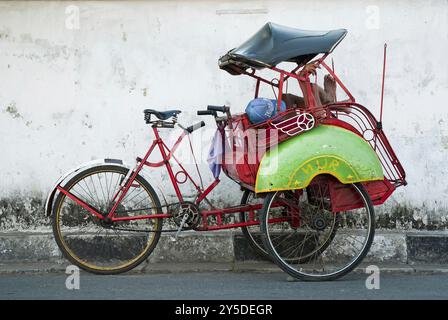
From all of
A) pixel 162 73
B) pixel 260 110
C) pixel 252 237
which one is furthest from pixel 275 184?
pixel 162 73

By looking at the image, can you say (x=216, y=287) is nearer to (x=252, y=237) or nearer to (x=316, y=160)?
(x=252, y=237)

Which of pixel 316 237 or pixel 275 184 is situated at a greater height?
pixel 275 184

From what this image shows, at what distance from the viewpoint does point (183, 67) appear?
27.1 feet

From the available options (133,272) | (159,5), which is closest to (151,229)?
(133,272)

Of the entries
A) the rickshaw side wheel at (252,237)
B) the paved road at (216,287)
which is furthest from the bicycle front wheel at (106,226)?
the rickshaw side wheel at (252,237)

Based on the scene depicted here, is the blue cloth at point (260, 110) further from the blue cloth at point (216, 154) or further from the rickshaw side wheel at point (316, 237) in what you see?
the rickshaw side wheel at point (316, 237)

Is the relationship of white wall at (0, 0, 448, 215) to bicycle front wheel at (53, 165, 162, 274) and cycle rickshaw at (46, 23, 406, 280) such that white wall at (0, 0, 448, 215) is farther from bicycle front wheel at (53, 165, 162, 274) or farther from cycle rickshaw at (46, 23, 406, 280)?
cycle rickshaw at (46, 23, 406, 280)

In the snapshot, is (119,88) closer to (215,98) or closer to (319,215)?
(215,98)

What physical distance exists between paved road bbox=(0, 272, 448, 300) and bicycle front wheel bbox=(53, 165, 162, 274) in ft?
1.01

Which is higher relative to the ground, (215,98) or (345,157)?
(215,98)

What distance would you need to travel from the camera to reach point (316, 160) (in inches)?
265

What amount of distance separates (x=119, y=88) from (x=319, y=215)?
2.55 m

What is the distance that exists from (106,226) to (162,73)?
1.86 m
